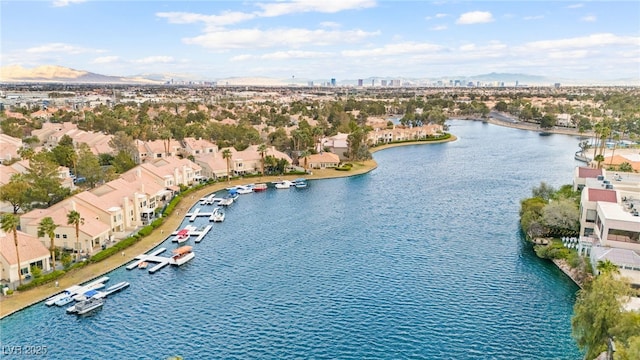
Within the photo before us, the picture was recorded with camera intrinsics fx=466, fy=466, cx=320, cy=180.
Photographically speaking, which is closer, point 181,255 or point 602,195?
point 181,255

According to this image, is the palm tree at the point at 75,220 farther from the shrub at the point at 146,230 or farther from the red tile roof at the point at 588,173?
the red tile roof at the point at 588,173

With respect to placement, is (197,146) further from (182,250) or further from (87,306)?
(87,306)

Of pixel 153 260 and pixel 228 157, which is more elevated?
pixel 228 157

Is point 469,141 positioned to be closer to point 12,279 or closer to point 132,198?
point 132,198

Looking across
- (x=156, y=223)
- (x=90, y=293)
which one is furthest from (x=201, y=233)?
(x=90, y=293)

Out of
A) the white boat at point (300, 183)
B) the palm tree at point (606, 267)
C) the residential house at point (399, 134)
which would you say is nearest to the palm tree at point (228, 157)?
the white boat at point (300, 183)

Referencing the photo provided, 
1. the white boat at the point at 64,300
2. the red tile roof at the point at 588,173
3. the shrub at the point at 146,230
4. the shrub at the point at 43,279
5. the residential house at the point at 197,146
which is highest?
the red tile roof at the point at 588,173
